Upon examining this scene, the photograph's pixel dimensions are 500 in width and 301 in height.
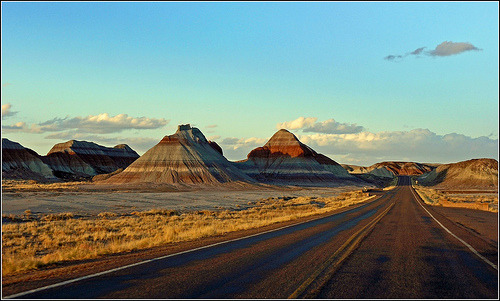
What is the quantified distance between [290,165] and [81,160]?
307 ft

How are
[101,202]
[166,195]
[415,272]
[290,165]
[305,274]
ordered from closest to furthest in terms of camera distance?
1. [305,274]
2. [415,272]
3. [101,202]
4. [166,195]
5. [290,165]

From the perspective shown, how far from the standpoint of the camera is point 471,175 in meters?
143

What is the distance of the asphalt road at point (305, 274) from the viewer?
24.6 feet

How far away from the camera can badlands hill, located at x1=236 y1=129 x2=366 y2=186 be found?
153m

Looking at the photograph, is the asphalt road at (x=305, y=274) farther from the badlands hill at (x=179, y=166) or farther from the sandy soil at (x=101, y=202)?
the badlands hill at (x=179, y=166)

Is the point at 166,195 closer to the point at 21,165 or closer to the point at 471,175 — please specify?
the point at 21,165

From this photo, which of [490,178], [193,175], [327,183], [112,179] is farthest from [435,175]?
[112,179]

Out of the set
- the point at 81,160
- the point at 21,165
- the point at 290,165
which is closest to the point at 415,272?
the point at 290,165

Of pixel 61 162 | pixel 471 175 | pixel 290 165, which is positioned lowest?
pixel 471 175

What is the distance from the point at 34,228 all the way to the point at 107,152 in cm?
18275

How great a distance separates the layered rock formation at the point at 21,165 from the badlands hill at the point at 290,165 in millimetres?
76682

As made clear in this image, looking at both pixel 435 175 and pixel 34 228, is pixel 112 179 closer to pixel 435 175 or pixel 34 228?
pixel 34 228

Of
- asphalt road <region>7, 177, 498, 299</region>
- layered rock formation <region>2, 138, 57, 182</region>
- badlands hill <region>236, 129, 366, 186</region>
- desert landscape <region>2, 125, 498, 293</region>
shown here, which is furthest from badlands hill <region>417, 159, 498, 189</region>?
layered rock formation <region>2, 138, 57, 182</region>

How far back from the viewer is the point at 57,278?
852cm
